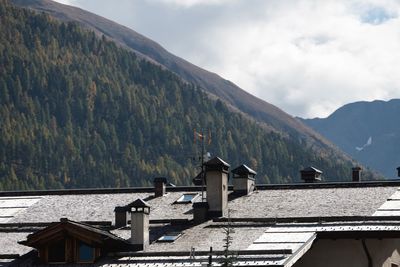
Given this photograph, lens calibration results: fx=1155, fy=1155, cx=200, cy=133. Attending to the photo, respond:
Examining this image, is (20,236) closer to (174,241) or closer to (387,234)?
(174,241)

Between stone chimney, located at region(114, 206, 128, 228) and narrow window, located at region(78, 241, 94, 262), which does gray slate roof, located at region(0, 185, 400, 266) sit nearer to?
stone chimney, located at region(114, 206, 128, 228)

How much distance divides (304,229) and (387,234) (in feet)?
10.7

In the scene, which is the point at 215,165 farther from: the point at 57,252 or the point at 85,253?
the point at 57,252

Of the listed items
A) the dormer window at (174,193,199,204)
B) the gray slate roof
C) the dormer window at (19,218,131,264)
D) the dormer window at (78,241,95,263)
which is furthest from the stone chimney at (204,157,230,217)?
the dormer window at (78,241,95,263)

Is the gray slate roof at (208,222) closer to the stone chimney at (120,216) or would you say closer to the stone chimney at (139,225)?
the stone chimney at (139,225)

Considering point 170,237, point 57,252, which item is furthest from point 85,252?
point 170,237

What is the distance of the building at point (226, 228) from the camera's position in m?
43.8

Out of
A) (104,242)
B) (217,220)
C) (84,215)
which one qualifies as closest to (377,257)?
(217,220)

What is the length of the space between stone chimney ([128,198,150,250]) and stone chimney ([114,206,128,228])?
3941 mm

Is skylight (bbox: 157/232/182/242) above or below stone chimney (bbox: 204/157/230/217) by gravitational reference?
below

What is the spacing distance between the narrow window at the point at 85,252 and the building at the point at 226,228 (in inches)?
1.5

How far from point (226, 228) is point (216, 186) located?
11.3 ft

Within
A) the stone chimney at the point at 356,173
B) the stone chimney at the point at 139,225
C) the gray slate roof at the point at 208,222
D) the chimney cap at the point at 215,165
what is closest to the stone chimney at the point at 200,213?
the gray slate roof at the point at 208,222

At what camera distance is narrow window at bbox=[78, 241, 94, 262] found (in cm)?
4488
